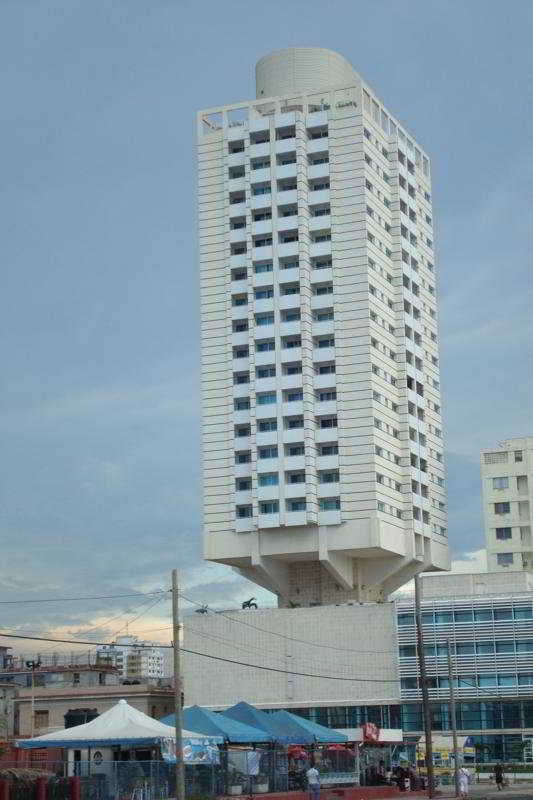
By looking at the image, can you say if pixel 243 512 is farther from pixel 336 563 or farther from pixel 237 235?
pixel 237 235

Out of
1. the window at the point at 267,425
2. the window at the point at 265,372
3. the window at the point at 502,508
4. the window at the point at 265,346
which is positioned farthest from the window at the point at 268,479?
the window at the point at 502,508

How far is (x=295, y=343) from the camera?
107688 mm

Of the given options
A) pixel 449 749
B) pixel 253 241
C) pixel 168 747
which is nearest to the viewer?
pixel 168 747

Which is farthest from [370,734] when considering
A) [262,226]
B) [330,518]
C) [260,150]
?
[260,150]

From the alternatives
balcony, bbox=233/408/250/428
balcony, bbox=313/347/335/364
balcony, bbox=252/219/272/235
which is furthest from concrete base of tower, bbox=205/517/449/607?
balcony, bbox=252/219/272/235

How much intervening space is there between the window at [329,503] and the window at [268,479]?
406cm

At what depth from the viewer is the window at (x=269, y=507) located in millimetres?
104938

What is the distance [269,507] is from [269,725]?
43486 mm

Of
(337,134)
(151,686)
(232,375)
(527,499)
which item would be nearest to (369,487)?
(232,375)

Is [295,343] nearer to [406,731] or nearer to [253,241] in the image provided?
[253,241]

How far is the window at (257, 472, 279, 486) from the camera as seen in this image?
105 metres

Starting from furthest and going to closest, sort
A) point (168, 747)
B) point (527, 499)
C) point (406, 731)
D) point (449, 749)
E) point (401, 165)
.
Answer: point (527, 499), point (401, 165), point (406, 731), point (449, 749), point (168, 747)

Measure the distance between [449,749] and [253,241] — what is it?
44017 millimetres

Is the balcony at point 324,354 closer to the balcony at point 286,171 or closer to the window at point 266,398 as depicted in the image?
the window at point 266,398
